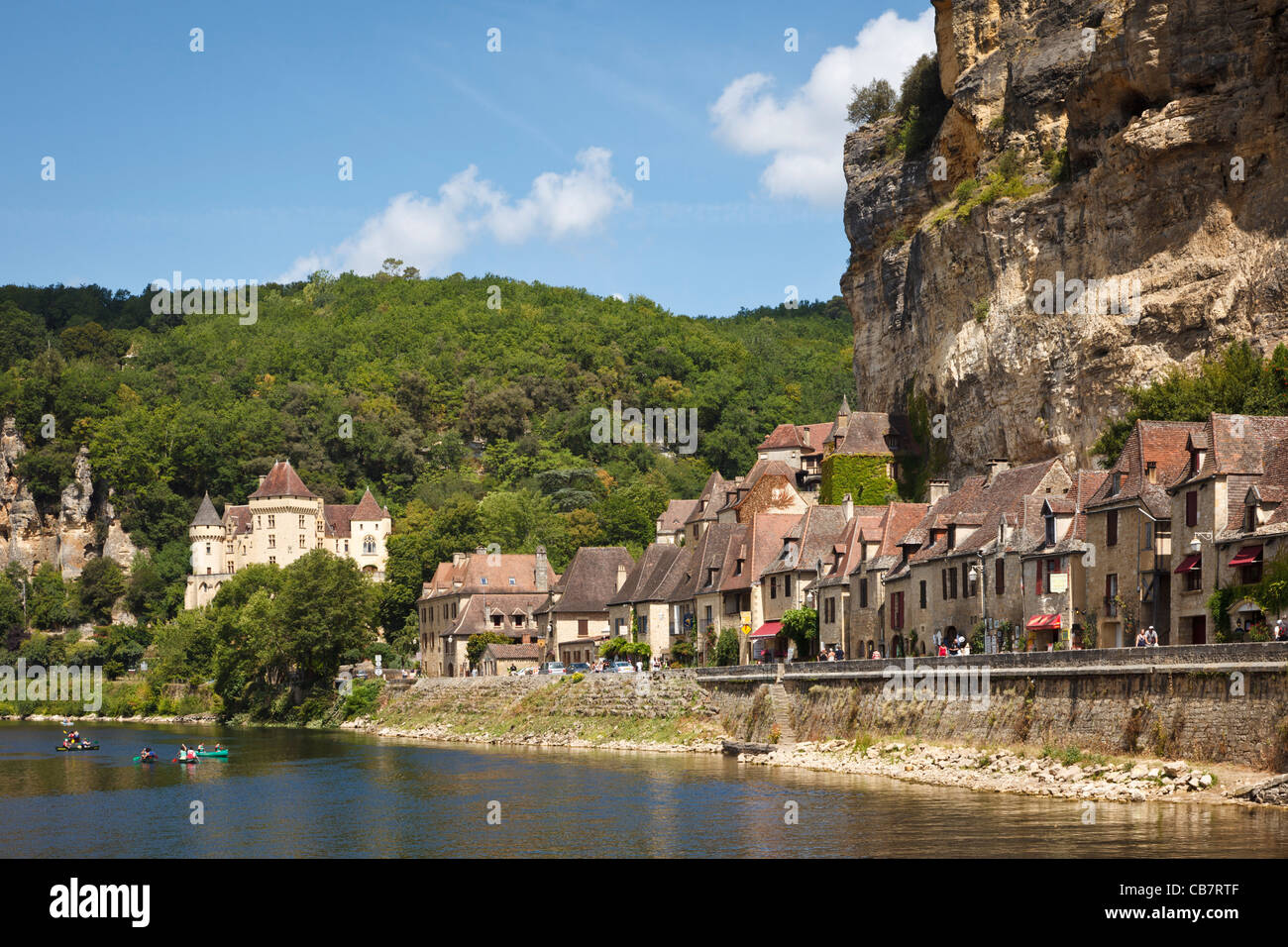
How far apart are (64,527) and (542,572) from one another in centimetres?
8378

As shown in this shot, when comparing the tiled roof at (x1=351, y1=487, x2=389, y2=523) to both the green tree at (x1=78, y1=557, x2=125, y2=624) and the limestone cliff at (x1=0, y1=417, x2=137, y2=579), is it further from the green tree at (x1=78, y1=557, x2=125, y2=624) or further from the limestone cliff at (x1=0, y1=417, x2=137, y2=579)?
the limestone cliff at (x1=0, y1=417, x2=137, y2=579)

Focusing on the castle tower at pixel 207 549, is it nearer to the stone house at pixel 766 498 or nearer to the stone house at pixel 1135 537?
the stone house at pixel 766 498

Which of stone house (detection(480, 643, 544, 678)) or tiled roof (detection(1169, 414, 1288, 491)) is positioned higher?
tiled roof (detection(1169, 414, 1288, 491))

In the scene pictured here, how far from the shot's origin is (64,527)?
160375 millimetres

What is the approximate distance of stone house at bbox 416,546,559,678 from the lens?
3679 inches

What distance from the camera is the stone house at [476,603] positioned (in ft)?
307

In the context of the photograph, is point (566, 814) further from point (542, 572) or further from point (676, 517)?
point (676, 517)

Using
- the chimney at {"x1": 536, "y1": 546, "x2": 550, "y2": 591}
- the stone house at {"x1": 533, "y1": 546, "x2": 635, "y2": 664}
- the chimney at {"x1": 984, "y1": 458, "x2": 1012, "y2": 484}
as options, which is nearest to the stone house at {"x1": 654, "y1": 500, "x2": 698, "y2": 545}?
the chimney at {"x1": 536, "y1": 546, "x2": 550, "y2": 591}

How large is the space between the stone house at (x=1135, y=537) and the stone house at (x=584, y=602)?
1653 inches

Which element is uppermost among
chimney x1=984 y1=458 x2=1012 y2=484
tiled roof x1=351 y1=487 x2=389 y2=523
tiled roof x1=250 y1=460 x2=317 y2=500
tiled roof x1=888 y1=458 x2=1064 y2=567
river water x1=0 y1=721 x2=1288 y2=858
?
tiled roof x1=250 y1=460 x2=317 y2=500

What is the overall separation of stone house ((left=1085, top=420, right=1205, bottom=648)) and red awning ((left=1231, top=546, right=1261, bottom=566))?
3558 millimetres

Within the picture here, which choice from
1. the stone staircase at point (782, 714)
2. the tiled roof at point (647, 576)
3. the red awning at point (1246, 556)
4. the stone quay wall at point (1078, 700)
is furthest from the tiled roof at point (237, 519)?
the red awning at point (1246, 556)

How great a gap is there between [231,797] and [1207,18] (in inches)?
1894

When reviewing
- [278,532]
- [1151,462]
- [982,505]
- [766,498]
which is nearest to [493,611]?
[766,498]
